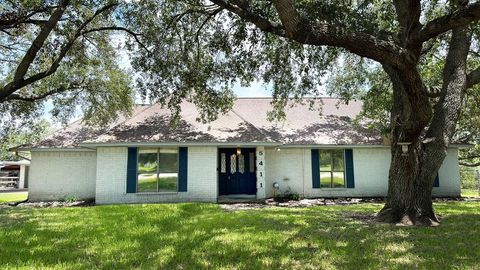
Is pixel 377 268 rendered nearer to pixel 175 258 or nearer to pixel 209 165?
pixel 175 258

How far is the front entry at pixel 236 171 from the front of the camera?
52.0 feet

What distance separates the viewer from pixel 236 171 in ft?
52.3

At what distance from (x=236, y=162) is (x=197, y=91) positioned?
3.85 m

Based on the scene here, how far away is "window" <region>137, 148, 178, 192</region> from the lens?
46.8ft

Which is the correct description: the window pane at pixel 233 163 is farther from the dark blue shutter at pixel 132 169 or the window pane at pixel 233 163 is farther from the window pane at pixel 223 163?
the dark blue shutter at pixel 132 169

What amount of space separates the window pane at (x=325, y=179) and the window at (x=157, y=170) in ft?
20.9

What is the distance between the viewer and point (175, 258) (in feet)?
17.0

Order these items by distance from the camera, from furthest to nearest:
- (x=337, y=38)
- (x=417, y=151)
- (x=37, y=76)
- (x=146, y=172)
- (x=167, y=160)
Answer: (x=167, y=160), (x=146, y=172), (x=37, y=76), (x=417, y=151), (x=337, y=38)

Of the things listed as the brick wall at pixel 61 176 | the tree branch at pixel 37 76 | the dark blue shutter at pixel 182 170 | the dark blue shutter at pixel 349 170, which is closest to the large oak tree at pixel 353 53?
the tree branch at pixel 37 76

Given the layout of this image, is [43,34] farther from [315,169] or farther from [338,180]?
[338,180]

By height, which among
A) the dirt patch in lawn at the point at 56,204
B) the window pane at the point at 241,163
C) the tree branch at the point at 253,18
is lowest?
the dirt patch in lawn at the point at 56,204

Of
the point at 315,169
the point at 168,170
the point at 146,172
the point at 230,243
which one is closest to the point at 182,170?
the point at 168,170

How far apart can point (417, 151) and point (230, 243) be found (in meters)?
5.10

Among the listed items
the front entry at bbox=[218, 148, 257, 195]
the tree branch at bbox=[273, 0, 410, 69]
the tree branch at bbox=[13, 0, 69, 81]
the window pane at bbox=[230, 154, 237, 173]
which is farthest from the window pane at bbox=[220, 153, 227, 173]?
the tree branch at bbox=[273, 0, 410, 69]
